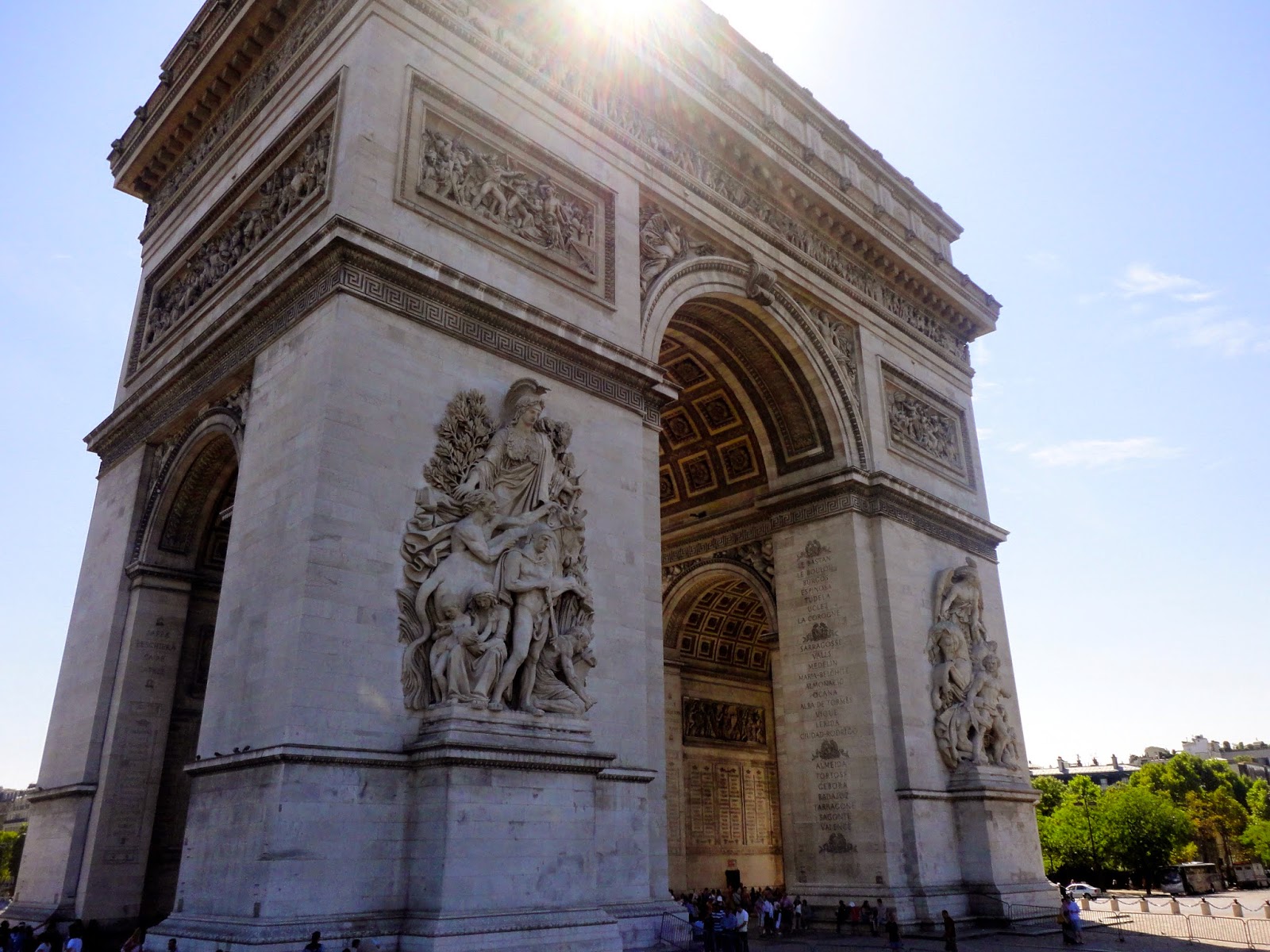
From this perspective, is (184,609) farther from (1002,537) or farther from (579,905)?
(1002,537)

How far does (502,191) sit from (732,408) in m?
8.24

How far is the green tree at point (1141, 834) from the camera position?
4731cm

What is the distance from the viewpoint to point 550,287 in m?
14.5

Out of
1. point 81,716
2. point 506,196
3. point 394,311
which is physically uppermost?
point 506,196

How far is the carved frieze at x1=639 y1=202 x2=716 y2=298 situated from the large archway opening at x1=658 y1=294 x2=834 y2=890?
4.40ft

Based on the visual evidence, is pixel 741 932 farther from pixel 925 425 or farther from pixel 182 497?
pixel 925 425

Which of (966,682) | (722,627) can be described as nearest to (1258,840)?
(966,682)

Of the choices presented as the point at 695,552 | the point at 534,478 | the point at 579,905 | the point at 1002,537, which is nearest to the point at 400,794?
the point at 579,905

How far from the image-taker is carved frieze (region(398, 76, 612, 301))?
44.4 ft

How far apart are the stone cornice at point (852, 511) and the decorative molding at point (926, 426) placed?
1.20 m

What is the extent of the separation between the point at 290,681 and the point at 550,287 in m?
6.89

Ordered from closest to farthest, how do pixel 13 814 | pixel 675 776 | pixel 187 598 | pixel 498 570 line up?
pixel 498 570 < pixel 187 598 < pixel 675 776 < pixel 13 814

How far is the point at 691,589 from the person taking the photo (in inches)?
877

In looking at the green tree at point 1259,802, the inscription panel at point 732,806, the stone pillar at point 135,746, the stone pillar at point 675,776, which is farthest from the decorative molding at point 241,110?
the green tree at point 1259,802
